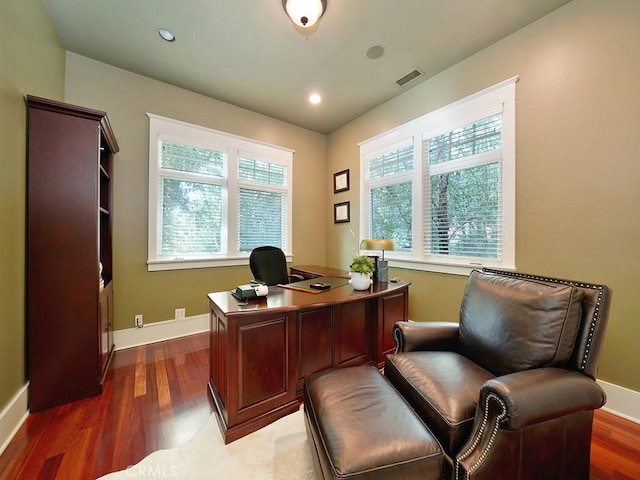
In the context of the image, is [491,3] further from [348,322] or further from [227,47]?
[348,322]

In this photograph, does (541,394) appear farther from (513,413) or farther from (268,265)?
(268,265)

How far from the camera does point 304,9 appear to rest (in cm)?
186

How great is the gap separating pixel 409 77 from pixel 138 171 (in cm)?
335

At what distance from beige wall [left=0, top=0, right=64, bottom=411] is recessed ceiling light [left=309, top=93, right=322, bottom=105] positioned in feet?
8.25

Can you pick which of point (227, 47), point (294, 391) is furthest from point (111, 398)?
point (227, 47)

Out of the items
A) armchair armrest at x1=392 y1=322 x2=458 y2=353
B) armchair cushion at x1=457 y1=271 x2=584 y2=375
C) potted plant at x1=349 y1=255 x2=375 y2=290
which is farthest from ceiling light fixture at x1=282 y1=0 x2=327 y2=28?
armchair armrest at x1=392 y1=322 x2=458 y2=353

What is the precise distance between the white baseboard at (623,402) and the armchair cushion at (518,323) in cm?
→ 121

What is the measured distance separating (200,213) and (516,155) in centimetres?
356

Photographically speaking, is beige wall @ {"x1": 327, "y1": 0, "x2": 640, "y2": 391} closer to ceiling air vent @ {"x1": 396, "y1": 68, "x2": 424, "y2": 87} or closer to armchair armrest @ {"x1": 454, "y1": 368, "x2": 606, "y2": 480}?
ceiling air vent @ {"x1": 396, "y1": 68, "x2": 424, "y2": 87}

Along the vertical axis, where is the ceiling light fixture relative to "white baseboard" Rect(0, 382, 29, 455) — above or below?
above

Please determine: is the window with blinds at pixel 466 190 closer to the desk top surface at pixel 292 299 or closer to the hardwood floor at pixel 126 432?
the desk top surface at pixel 292 299

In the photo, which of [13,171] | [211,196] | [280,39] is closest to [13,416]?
[13,171]

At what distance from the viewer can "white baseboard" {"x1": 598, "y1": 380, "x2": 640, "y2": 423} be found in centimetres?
173

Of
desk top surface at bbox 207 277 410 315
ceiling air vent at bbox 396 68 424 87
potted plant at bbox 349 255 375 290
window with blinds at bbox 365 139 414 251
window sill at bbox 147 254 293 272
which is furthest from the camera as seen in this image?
window with blinds at bbox 365 139 414 251
